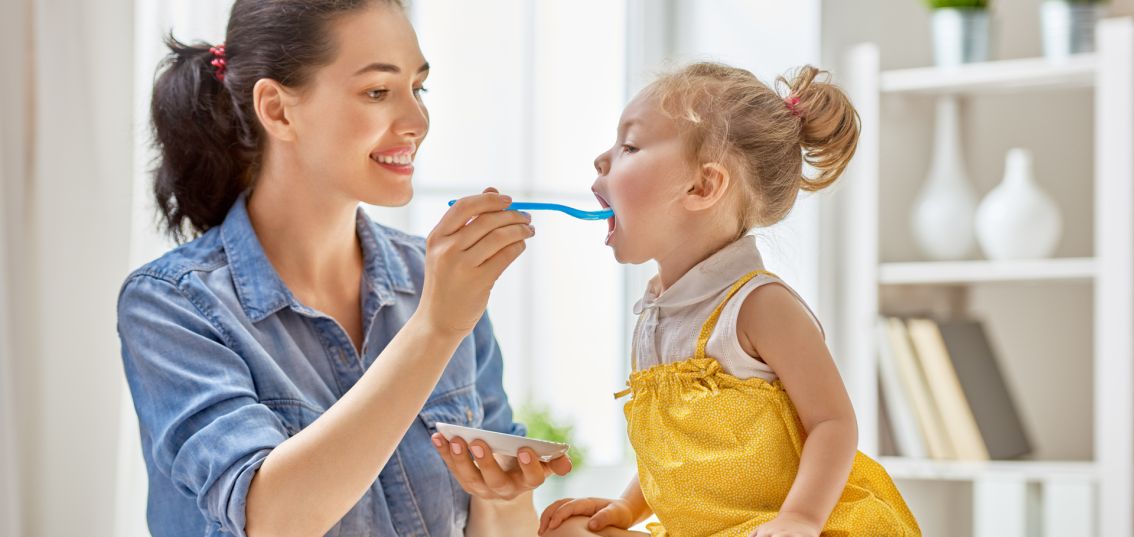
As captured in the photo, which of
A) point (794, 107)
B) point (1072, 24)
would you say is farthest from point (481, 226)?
point (1072, 24)

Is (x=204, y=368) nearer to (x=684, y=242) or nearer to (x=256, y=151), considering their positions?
(x=256, y=151)

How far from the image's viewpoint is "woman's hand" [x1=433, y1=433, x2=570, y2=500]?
1.29 meters

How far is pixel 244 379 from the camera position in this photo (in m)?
1.39

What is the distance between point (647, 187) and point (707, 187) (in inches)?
2.7

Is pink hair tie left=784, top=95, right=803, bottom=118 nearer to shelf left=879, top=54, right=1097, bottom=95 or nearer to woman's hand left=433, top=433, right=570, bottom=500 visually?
woman's hand left=433, top=433, right=570, bottom=500

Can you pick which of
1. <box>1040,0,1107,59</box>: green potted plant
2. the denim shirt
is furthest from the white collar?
<box>1040,0,1107,59</box>: green potted plant

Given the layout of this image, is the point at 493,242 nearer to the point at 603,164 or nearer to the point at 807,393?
the point at 603,164

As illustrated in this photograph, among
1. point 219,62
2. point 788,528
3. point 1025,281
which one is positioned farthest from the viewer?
point 1025,281

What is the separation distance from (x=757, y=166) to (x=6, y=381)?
1055 mm

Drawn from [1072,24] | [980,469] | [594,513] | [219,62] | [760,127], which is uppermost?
[1072,24]

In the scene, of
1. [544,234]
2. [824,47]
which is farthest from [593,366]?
[824,47]

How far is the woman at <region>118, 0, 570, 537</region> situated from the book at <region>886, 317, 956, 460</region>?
1231 millimetres

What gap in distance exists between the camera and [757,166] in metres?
1.32

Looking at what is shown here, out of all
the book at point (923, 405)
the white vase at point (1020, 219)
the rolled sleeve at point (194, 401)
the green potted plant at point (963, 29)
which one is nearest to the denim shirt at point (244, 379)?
the rolled sleeve at point (194, 401)
